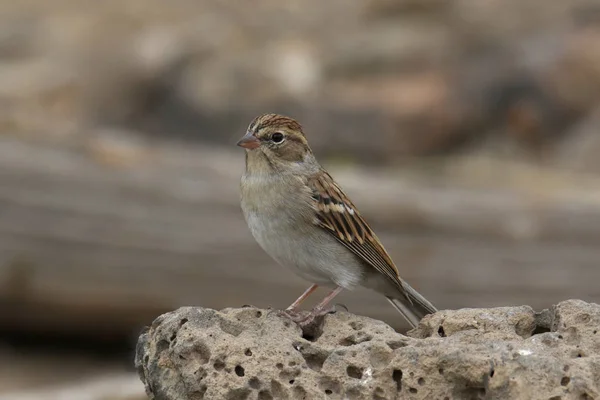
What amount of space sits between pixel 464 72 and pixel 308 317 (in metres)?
11.5

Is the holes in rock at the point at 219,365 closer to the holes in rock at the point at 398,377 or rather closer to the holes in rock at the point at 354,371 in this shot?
the holes in rock at the point at 354,371

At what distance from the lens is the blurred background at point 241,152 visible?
1116cm

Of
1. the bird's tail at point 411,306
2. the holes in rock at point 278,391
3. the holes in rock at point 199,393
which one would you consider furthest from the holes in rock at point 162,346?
the bird's tail at point 411,306

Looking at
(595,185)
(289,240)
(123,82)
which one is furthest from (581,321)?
(123,82)

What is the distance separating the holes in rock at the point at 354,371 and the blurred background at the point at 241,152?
5.55 m

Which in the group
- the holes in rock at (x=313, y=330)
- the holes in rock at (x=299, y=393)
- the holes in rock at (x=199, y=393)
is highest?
the holes in rock at (x=313, y=330)

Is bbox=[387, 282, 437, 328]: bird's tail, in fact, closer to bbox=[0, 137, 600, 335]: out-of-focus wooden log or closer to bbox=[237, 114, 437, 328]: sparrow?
bbox=[237, 114, 437, 328]: sparrow

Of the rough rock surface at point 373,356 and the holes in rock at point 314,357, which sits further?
the holes in rock at point 314,357

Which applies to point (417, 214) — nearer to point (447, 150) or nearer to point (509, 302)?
point (509, 302)

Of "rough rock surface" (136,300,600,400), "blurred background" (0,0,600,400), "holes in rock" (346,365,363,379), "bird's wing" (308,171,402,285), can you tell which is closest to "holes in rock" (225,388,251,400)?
"rough rock surface" (136,300,600,400)

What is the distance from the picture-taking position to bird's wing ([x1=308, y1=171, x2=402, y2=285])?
22.5 ft

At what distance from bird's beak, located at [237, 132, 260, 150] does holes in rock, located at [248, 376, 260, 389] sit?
73.9 inches

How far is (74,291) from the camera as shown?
11.4 m

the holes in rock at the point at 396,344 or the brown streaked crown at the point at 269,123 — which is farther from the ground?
the brown streaked crown at the point at 269,123
